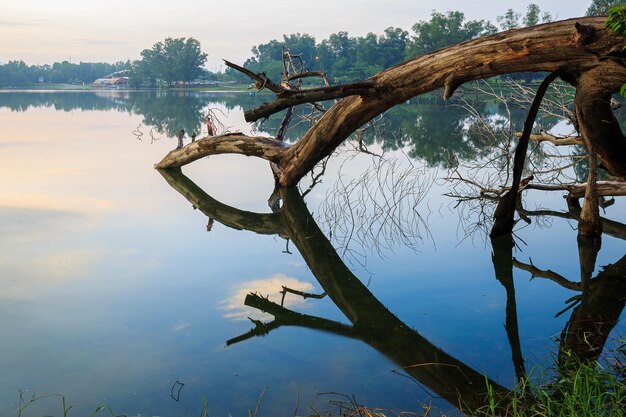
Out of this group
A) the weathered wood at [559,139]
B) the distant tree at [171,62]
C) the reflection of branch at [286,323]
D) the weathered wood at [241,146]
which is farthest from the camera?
the distant tree at [171,62]

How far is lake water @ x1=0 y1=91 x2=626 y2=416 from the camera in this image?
366cm

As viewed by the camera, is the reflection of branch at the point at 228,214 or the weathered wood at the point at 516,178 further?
the reflection of branch at the point at 228,214

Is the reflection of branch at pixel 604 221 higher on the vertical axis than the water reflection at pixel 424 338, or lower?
higher

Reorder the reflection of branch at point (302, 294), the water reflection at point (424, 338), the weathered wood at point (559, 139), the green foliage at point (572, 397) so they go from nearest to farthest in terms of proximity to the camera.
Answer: the green foliage at point (572, 397)
the water reflection at point (424, 338)
the reflection of branch at point (302, 294)
the weathered wood at point (559, 139)

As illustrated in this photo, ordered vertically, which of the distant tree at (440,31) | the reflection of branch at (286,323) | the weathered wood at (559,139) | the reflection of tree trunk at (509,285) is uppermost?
the distant tree at (440,31)

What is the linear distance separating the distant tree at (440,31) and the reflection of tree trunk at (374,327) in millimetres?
49008

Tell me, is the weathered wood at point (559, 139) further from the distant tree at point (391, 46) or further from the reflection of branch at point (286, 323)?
the distant tree at point (391, 46)

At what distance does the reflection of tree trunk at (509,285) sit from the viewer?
13.2 feet

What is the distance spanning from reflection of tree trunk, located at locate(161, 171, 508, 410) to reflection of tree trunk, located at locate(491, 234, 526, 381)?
12.2 inches

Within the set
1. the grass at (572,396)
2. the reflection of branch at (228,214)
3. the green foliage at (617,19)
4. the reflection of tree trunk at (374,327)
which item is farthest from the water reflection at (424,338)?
the green foliage at (617,19)

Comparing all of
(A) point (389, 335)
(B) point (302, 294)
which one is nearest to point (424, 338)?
(A) point (389, 335)

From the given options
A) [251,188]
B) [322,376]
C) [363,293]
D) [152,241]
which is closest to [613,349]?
[322,376]

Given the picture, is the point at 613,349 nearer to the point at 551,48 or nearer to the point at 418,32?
the point at 551,48

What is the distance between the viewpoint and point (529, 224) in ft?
24.6
